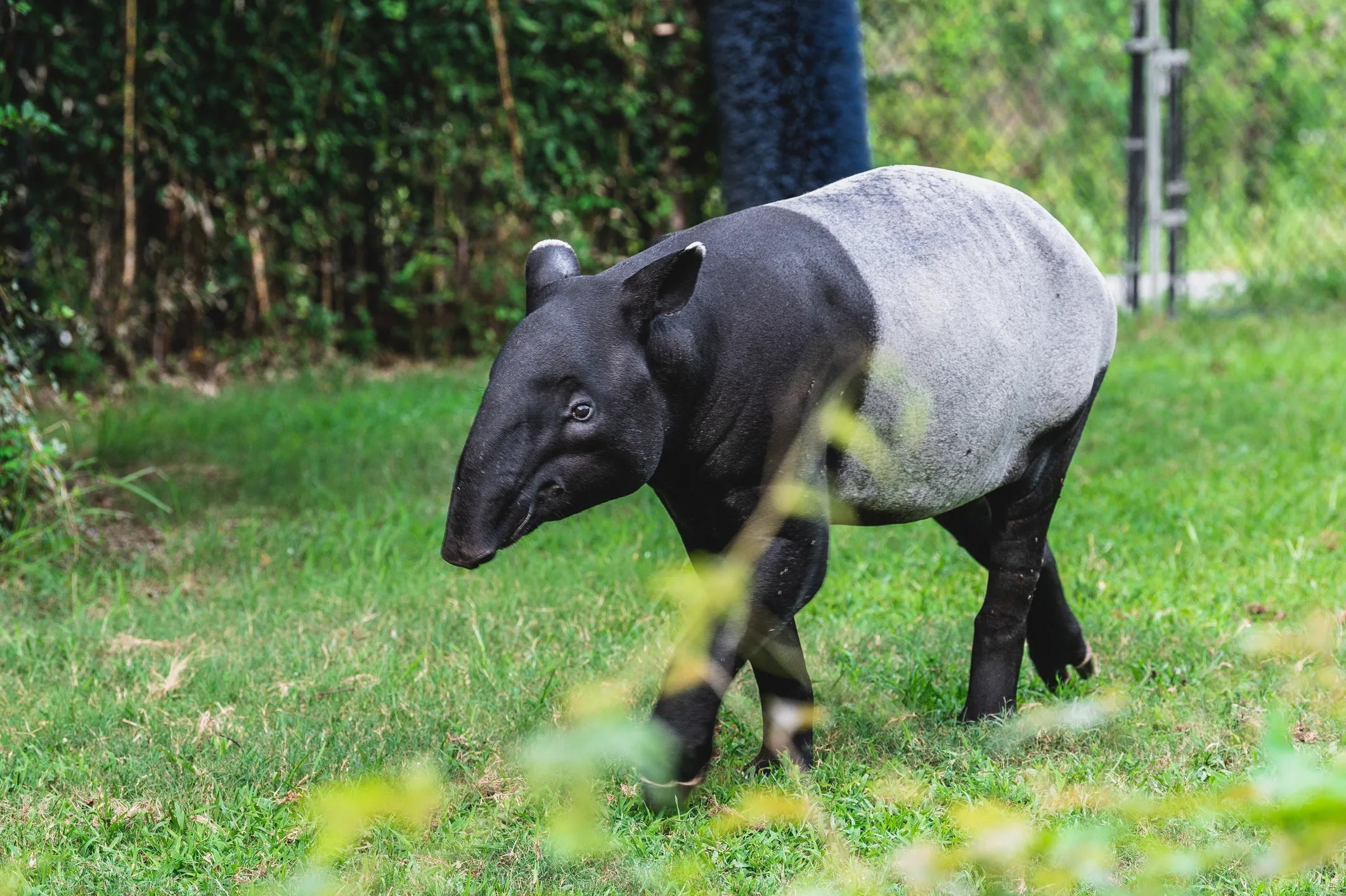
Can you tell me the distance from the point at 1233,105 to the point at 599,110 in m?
5.89

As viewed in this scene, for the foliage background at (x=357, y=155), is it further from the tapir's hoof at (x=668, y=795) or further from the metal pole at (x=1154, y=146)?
the tapir's hoof at (x=668, y=795)

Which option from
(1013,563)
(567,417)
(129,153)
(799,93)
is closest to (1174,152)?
(799,93)

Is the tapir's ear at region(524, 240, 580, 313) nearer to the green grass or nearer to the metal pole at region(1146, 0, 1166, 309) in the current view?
the green grass

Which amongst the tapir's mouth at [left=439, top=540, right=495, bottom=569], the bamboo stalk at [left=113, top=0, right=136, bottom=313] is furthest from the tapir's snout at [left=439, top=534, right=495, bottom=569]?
the bamboo stalk at [left=113, top=0, right=136, bottom=313]

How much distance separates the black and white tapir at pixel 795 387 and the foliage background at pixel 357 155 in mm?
4929

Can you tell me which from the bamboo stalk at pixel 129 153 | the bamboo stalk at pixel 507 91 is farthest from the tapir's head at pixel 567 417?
the bamboo stalk at pixel 507 91

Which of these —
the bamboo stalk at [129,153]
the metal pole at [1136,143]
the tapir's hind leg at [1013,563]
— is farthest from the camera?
the metal pole at [1136,143]

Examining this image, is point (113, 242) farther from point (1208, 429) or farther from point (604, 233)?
point (1208, 429)

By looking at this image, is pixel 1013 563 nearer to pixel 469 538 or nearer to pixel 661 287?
pixel 661 287

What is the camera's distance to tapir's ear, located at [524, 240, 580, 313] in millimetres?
2744

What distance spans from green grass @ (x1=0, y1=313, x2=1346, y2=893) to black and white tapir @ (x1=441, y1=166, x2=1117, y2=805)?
1.00 feet

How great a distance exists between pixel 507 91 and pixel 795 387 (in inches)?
226

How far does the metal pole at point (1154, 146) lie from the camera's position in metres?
9.59

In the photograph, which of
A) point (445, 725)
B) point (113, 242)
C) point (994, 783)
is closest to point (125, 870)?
point (445, 725)
